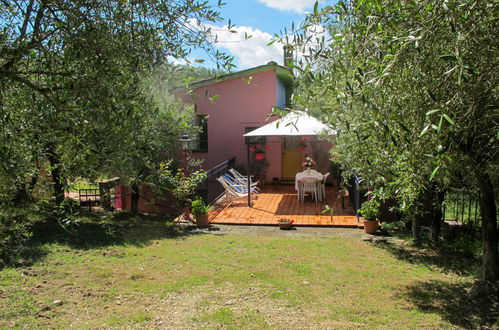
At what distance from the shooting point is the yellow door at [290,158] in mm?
15820

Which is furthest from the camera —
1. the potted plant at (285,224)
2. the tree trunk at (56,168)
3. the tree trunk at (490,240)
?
the potted plant at (285,224)

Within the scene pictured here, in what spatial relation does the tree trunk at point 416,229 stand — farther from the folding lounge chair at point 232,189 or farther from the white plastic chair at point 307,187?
the folding lounge chair at point 232,189

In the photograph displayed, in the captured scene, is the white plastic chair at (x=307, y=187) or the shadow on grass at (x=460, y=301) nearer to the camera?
the shadow on grass at (x=460, y=301)

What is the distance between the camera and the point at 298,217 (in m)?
10.6

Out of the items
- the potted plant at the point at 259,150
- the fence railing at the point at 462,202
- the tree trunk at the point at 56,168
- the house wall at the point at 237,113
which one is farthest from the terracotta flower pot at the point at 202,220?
the tree trunk at the point at 56,168

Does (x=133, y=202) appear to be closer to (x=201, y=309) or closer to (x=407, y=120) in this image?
(x=201, y=309)

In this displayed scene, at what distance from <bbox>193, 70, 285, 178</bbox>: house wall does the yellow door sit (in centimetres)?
25

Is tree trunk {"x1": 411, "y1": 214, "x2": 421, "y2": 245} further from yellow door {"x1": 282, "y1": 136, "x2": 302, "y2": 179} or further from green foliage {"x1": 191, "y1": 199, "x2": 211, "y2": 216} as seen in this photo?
yellow door {"x1": 282, "y1": 136, "x2": 302, "y2": 179}

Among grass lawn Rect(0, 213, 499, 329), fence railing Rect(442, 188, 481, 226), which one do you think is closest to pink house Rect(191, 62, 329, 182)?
fence railing Rect(442, 188, 481, 226)

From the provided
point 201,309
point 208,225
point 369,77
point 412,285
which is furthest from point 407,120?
point 208,225

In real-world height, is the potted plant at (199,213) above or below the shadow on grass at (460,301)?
above

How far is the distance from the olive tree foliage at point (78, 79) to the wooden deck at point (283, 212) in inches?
294

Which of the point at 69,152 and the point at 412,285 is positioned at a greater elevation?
the point at 69,152

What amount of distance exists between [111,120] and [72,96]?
1.01 ft
